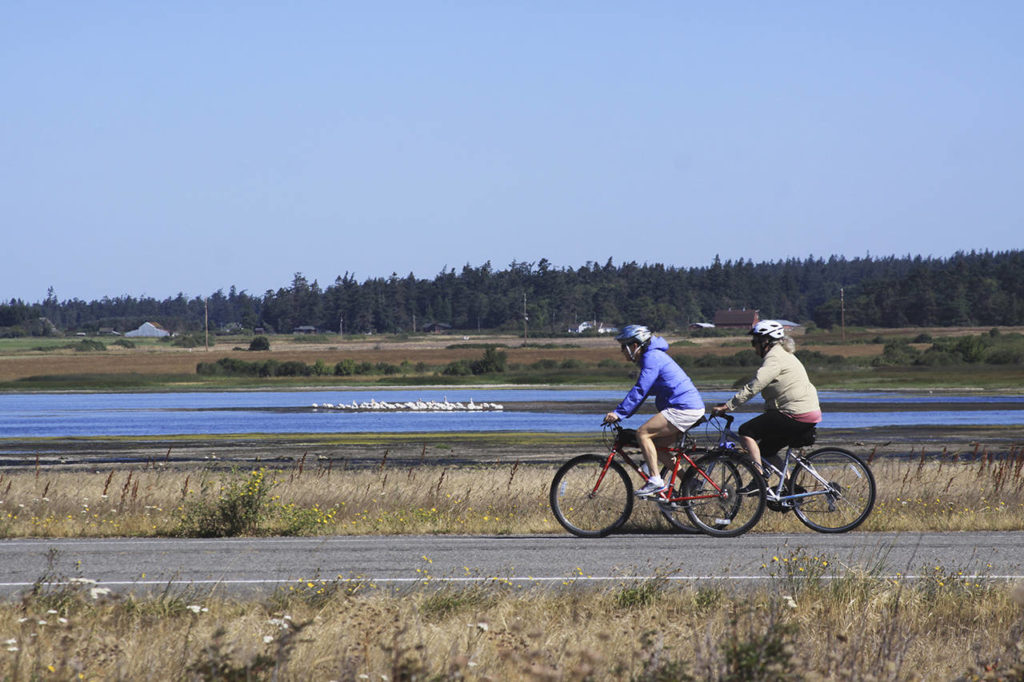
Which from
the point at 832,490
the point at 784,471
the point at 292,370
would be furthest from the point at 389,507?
the point at 292,370

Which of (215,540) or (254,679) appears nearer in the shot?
(254,679)

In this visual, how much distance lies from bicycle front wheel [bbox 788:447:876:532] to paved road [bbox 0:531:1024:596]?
226 mm

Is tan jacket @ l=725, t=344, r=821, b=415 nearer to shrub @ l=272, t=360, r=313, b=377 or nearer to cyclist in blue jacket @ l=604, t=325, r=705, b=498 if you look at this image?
cyclist in blue jacket @ l=604, t=325, r=705, b=498

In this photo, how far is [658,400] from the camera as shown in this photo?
13375mm

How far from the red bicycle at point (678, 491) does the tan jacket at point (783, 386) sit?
65 cm

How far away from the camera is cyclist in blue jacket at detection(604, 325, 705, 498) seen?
1312cm

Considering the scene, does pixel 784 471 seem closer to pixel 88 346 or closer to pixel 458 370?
pixel 458 370

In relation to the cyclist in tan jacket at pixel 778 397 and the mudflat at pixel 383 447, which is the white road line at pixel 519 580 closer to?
the cyclist in tan jacket at pixel 778 397

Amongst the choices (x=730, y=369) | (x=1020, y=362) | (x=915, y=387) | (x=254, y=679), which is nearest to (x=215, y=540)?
(x=254, y=679)

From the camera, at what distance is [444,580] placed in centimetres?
991

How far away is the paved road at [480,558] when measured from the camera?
1070 centimetres

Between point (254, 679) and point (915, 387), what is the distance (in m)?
83.0

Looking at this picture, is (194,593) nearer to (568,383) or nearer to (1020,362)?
(568,383)

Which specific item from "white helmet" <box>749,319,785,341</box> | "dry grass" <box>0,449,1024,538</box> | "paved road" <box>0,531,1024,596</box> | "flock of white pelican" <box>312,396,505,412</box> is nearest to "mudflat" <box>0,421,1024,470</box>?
"dry grass" <box>0,449,1024,538</box>
